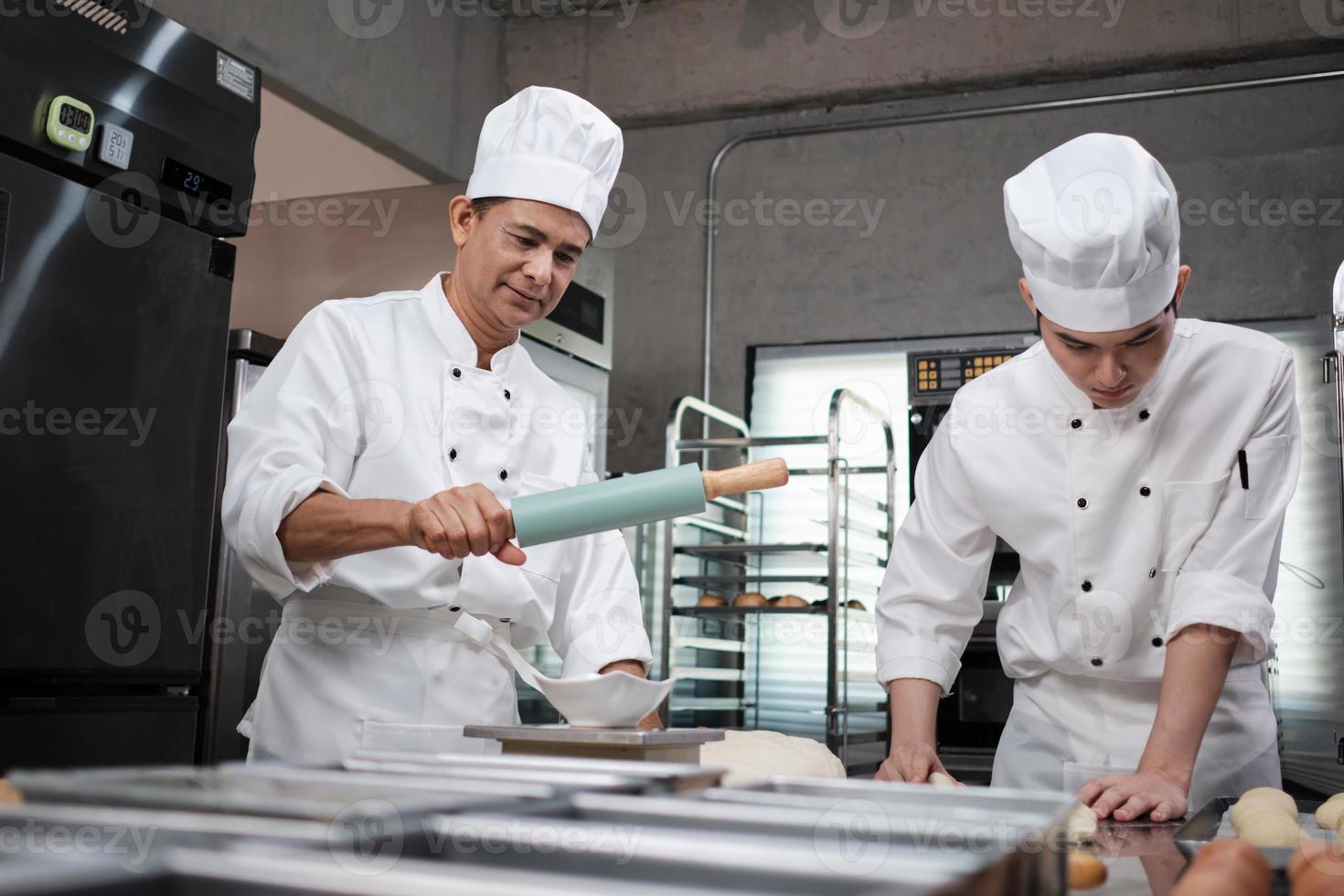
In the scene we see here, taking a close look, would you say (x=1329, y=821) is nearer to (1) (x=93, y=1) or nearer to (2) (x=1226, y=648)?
(2) (x=1226, y=648)

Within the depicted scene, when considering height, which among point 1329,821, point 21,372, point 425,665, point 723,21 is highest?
point 723,21

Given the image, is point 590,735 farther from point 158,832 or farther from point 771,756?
point 158,832

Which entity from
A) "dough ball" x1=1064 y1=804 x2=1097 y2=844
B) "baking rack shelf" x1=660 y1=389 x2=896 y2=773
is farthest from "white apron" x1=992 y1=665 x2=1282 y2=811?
"baking rack shelf" x1=660 y1=389 x2=896 y2=773

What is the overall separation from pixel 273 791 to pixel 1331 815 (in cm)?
113

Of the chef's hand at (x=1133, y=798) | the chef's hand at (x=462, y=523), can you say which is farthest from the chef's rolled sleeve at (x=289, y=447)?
the chef's hand at (x=1133, y=798)

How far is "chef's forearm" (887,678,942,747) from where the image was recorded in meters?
1.80

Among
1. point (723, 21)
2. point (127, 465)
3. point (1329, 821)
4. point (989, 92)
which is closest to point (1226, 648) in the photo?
point (1329, 821)

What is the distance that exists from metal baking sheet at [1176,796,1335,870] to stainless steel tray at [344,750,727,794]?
46cm

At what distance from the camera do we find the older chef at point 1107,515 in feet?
5.45

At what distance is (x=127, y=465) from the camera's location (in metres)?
2.09

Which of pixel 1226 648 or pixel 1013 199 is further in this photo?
pixel 1013 199

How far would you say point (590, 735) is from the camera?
105 cm

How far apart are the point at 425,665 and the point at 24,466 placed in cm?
77

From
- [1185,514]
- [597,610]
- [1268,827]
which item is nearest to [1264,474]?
[1185,514]
